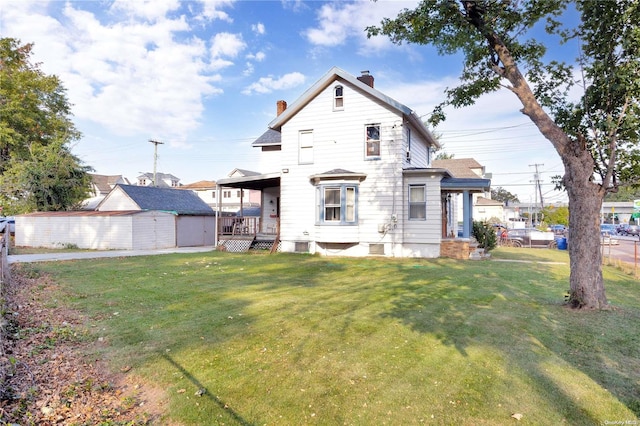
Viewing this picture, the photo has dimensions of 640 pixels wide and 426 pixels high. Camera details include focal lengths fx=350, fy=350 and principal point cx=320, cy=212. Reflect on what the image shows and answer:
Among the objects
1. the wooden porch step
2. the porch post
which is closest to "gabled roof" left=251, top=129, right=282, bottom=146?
the wooden porch step

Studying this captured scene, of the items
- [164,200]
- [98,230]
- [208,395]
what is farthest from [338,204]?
[98,230]

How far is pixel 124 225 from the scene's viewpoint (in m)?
21.1

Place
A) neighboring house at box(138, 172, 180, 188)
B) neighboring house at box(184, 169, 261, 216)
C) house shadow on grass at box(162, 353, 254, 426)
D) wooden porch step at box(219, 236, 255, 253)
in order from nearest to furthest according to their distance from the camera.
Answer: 1. house shadow on grass at box(162, 353, 254, 426)
2. wooden porch step at box(219, 236, 255, 253)
3. neighboring house at box(184, 169, 261, 216)
4. neighboring house at box(138, 172, 180, 188)

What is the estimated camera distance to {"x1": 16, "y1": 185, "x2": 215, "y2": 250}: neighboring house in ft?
69.9

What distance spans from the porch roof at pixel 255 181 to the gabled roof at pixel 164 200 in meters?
7.36

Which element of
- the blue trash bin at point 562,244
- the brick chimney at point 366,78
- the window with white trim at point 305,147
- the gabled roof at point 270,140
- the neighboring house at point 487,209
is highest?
the brick chimney at point 366,78

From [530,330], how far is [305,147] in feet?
44.8

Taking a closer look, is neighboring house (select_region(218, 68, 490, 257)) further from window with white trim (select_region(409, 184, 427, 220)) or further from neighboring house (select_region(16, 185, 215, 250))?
neighboring house (select_region(16, 185, 215, 250))

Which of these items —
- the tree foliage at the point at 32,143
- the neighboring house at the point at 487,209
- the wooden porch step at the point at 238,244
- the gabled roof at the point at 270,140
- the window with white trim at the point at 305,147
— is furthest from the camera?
the neighboring house at the point at 487,209

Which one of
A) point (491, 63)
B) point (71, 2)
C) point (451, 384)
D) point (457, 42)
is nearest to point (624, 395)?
point (451, 384)

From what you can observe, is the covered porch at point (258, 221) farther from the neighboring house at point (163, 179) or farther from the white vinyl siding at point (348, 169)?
the neighboring house at point (163, 179)

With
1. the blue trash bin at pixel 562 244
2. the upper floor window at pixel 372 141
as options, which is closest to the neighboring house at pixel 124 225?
the upper floor window at pixel 372 141

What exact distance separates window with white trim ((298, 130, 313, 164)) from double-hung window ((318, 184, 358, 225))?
1850mm

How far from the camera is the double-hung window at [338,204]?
53.1ft
